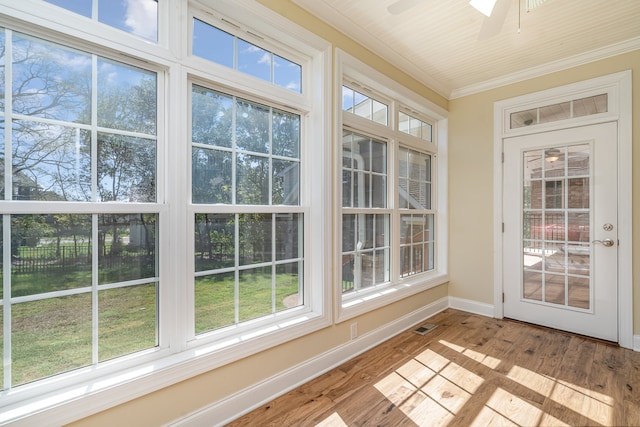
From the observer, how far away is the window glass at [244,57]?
177 cm

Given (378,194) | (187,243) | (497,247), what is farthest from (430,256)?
(187,243)

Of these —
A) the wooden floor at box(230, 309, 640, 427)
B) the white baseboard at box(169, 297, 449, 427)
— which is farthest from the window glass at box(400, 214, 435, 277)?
the wooden floor at box(230, 309, 640, 427)

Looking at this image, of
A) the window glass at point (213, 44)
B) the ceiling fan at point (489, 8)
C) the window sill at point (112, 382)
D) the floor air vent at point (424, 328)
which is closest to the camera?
the window sill at point (112, 382)

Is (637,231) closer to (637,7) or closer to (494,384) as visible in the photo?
(637,7)

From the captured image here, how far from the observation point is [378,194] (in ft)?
9.82

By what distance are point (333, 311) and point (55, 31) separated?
2259 millimetres

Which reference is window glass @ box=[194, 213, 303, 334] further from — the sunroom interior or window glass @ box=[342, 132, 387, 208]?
window glass @ box=[342, 132, 387, 208]

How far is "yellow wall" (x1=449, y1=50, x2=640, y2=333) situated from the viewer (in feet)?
11.3

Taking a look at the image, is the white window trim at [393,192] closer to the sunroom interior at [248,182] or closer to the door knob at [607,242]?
the sunroom interior at [248,182]

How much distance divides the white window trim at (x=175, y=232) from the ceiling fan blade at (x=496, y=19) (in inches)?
41.9

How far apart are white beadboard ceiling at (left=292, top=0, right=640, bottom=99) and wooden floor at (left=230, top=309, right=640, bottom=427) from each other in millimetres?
2385

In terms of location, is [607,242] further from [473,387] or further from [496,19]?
[496,19]

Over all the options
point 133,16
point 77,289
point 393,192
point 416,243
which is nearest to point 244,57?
point 133,16

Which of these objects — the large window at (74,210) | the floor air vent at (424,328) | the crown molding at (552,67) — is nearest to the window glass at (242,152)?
the large window at (74,210)
